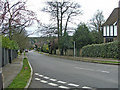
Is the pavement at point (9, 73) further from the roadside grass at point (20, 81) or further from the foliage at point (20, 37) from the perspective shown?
the foliage at point (20, 37)

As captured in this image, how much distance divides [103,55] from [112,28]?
802cm

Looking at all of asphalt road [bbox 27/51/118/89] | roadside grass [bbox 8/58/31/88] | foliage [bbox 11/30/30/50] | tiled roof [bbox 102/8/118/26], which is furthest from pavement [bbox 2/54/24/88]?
tiled roof [bbox 102/8/118/26]

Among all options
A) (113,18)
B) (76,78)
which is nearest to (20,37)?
(113,18)

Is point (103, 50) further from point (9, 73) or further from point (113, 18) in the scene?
point (9, 73)

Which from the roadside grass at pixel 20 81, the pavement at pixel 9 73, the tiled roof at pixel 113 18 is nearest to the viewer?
the roadside grass at pixel 20 81

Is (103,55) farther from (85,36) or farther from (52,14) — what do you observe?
(52,14)

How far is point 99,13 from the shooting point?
54969 millimetres

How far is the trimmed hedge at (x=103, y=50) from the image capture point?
2424cm

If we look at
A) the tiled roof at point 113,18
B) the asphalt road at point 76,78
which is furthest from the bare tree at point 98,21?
the asphalt road at point 76,78

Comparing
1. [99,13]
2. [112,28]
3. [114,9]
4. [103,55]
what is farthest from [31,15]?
[99,13]

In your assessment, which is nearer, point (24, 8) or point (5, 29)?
point (5, 29)

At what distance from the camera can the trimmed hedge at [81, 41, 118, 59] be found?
2424 centimetres

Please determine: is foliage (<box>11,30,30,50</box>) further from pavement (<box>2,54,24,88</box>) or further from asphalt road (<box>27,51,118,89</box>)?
asphalt road (<box>27,51,118,89</box>)

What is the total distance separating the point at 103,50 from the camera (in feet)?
90.8
